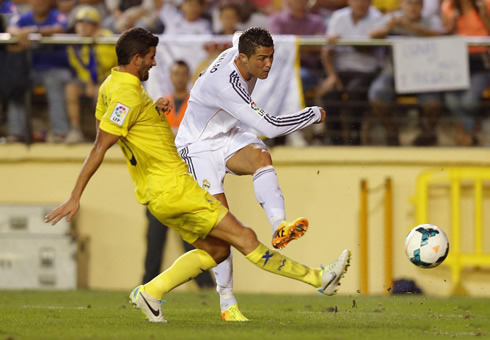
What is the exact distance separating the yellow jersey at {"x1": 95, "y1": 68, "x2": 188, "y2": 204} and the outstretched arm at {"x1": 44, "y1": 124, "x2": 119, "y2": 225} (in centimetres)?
10

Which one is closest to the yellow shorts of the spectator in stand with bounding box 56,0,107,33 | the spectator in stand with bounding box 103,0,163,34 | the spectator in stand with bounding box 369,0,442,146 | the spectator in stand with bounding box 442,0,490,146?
the spectator in stand with bounding box 369,0,442,146

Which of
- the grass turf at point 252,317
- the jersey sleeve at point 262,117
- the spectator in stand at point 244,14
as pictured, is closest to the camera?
the grass turf at point 252,317

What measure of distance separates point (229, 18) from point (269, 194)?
566 centimetres

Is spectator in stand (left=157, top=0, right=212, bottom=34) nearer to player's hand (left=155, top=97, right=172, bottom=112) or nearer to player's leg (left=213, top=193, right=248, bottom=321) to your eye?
player's leg (left=213, top=193, right=248, bottom=321)

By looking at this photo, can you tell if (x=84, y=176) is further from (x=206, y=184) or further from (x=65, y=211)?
(x=206, y=184)

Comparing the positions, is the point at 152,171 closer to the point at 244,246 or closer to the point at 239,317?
the point at 244,246

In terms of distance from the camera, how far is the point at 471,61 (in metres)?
13.0

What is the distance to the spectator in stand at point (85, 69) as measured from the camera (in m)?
13.2

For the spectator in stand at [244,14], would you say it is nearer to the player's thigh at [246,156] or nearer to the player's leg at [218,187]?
the player's thigh at [246,156]

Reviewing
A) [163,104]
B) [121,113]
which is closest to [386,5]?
[163,104]

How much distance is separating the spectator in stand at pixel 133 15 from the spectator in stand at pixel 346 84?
2373mm

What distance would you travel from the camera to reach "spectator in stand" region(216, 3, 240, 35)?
13.4m

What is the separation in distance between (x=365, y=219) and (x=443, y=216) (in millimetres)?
1057

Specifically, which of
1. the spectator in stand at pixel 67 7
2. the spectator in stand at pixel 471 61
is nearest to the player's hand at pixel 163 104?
the spectator in stand at pixel 471 61
